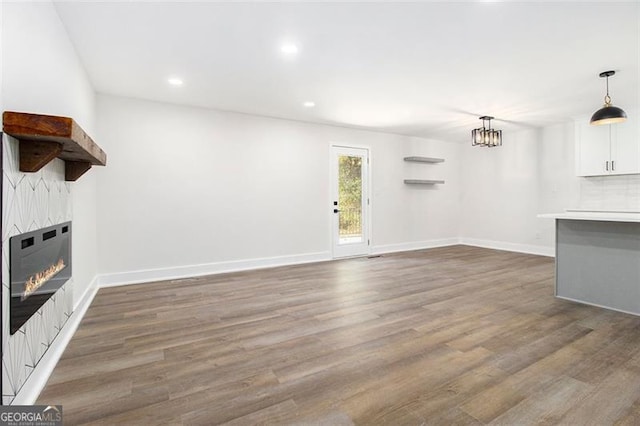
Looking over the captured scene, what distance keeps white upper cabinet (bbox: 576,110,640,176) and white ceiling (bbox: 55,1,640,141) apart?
0.61 m

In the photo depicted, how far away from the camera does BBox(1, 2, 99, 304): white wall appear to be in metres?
1.72

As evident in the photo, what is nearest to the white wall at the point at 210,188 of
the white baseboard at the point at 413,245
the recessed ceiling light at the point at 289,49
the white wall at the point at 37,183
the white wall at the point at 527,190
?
the white baseboard at the point at 413,245

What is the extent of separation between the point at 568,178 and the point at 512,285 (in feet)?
11.2

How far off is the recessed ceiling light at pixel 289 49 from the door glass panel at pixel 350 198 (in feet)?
10.9

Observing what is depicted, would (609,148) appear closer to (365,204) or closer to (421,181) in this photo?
(421,181)

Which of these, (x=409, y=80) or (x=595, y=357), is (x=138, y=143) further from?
(x=595, y=357)

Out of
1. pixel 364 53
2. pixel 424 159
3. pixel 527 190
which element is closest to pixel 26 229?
pixel 364 53

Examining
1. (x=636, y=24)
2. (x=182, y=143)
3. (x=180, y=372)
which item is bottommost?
(x=180, y=372)

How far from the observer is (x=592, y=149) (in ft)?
18.1

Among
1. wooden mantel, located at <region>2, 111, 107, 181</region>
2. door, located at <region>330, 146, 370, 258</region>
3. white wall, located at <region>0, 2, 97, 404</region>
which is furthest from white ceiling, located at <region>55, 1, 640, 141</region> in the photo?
door, located at <region>330, 146, 370, 258</region>

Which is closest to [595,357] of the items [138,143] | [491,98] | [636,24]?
[636,24]

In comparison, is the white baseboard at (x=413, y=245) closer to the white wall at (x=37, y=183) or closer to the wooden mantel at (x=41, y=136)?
the white wall at (x=37, y=183)

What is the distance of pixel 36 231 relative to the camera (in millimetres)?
2020

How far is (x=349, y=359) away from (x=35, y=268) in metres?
2.17
